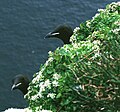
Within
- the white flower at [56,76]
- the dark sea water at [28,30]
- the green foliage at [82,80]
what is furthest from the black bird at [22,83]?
the white flower at [56,76]

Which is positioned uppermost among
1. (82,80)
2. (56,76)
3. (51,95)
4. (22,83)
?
(22,83)

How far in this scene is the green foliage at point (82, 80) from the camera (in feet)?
17.2

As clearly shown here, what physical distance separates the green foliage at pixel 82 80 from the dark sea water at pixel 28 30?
831 centimetres

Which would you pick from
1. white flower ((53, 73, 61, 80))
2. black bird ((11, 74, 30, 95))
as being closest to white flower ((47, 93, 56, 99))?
white flower ((53, 73, 61, 80))

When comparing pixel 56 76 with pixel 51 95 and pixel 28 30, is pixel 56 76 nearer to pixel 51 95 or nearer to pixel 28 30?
pixel 51 95

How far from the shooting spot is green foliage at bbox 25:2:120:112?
523 cm

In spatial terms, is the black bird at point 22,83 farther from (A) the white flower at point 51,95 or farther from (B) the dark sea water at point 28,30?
(A) the white flower at point 51,95

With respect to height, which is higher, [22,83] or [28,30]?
[28,30]

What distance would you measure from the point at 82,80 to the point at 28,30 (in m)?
10.7

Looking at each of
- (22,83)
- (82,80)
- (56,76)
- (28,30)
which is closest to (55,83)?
Result: (56,76)

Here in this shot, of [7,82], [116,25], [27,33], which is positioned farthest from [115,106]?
[27,33]

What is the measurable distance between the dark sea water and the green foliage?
831 centimetres

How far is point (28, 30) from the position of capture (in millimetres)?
15898

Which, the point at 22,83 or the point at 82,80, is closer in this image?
the point at 82,80
